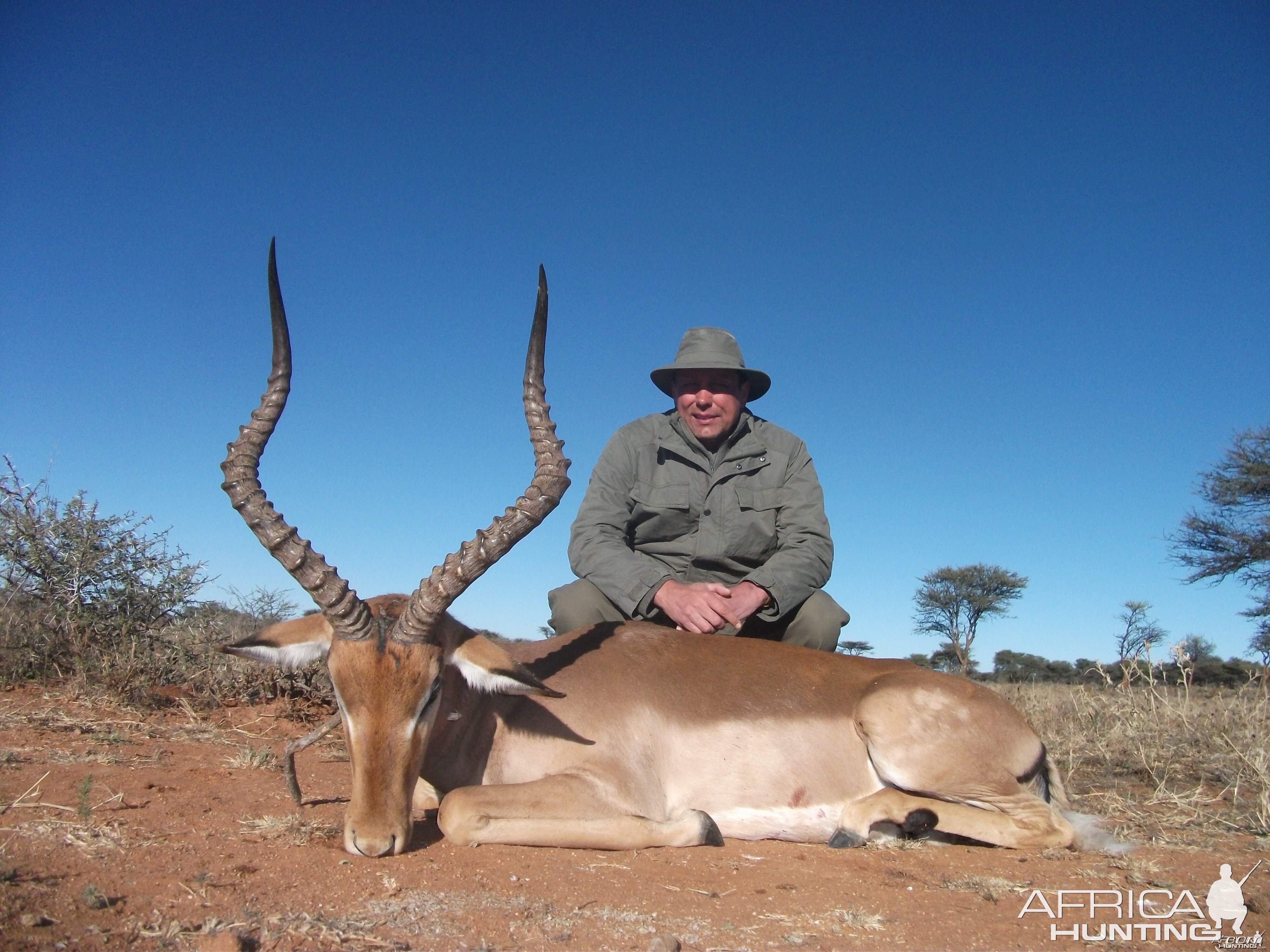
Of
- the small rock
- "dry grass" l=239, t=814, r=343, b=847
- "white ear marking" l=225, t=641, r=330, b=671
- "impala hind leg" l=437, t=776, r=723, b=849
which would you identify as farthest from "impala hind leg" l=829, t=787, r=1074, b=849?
the small rock

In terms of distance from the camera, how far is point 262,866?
3.08m

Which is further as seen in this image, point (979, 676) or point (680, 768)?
point (979, 676)

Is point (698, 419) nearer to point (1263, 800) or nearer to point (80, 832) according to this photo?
point (1263, 800)

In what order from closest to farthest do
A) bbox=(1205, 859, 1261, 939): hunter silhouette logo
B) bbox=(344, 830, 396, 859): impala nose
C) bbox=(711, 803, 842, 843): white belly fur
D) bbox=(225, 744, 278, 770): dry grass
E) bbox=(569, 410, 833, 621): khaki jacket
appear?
bbox=(1205, 859, 1261, 939): hunter silhouette logo < bbox=(344, 830, 396, 859): impala nose < bbox=(711, 803, 842, 843): white belly fur < bbox=(225, 744, 278, 770): dry grass < bbox=(569, 410, 833, 621): khaki jacket

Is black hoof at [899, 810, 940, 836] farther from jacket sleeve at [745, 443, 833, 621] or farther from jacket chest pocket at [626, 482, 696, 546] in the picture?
jacket chest pocket at [626, 482, 696, 546]

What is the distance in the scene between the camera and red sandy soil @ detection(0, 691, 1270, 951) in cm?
251

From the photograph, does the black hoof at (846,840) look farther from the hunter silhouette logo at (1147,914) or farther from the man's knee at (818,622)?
the man's knee at (818,622)

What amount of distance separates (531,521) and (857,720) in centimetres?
191

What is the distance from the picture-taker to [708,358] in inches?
248

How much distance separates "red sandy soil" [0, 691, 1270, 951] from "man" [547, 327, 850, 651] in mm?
1655

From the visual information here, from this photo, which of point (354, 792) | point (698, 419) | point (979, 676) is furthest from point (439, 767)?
point (979, 676)

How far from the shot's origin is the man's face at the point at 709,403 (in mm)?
6301

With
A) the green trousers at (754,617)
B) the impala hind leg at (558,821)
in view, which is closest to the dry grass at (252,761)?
the impala hind leg at (558,821)

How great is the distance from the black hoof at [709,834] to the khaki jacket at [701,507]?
1752 mm
